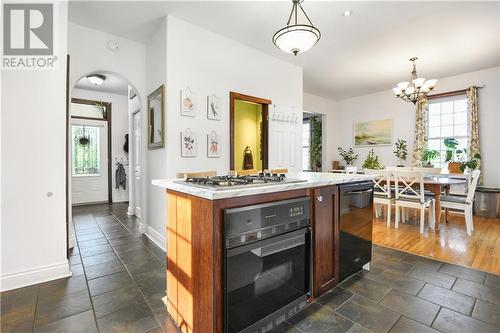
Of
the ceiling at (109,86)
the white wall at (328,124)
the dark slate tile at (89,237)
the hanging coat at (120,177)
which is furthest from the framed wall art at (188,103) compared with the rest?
the white wall at (328,124)

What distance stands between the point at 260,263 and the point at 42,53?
2.75 metres

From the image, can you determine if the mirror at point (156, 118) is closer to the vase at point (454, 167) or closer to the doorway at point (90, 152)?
the doorway at point (90, 152)

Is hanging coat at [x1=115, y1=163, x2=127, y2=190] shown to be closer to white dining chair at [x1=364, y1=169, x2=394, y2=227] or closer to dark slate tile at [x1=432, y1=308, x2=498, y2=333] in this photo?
white dining chair at [x1=364, y1=169, x2=394, y2=227]

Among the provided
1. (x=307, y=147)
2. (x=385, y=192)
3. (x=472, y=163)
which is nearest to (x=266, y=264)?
(x=385, y=192)

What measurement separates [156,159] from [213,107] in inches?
43.7

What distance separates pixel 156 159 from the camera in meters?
3.35

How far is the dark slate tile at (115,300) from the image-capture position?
1759 mm

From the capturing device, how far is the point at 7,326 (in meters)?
1.58

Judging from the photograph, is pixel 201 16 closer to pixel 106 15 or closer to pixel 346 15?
pixel 106 15

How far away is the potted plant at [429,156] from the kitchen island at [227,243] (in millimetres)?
5277

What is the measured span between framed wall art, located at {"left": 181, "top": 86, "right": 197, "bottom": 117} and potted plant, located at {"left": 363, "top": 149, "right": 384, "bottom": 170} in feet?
17.3

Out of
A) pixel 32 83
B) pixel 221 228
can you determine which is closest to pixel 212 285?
pixel 221 228

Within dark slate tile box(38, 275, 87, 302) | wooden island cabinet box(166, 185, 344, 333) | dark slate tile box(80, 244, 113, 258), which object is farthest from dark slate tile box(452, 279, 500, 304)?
dark slate tile box(80, 244, 113, 258)

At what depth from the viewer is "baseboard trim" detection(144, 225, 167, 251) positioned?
3045 millimetres
